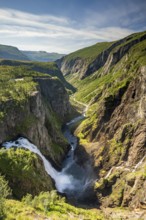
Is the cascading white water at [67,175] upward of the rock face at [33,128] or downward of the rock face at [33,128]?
downward

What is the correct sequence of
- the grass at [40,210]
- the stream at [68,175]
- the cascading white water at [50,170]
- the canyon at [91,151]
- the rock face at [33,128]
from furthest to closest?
the rock face at [33,128]
the stream at [68,175]
the cascading white water at [50,170]
the canyon at [91,151]
the grass at [40,210]

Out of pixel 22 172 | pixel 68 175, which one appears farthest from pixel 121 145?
pixel 22 172

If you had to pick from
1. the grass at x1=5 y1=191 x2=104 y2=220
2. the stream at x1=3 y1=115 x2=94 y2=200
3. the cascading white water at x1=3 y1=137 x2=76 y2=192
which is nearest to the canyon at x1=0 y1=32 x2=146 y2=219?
the stream at x1=3 y1=115 x2=94 y2=200

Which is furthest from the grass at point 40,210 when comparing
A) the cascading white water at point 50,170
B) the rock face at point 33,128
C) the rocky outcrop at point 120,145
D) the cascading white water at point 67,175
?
the rock face at point 33,128

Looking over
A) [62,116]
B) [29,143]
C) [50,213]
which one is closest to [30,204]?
[50,213]

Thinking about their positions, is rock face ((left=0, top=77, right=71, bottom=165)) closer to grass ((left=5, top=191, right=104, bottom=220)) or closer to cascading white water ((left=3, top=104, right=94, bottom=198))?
cascading white water ((left=3, top=104, right=94, bottom=198))

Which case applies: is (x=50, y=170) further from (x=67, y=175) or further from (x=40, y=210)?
(x=40, y=210)

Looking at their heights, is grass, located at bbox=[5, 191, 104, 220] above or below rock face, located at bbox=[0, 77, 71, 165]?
below

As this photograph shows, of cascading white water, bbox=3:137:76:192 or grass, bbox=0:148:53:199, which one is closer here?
grass, bbox=0:148:53:199

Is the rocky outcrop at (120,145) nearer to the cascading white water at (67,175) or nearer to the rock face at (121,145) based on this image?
the rock face at (121,145)
